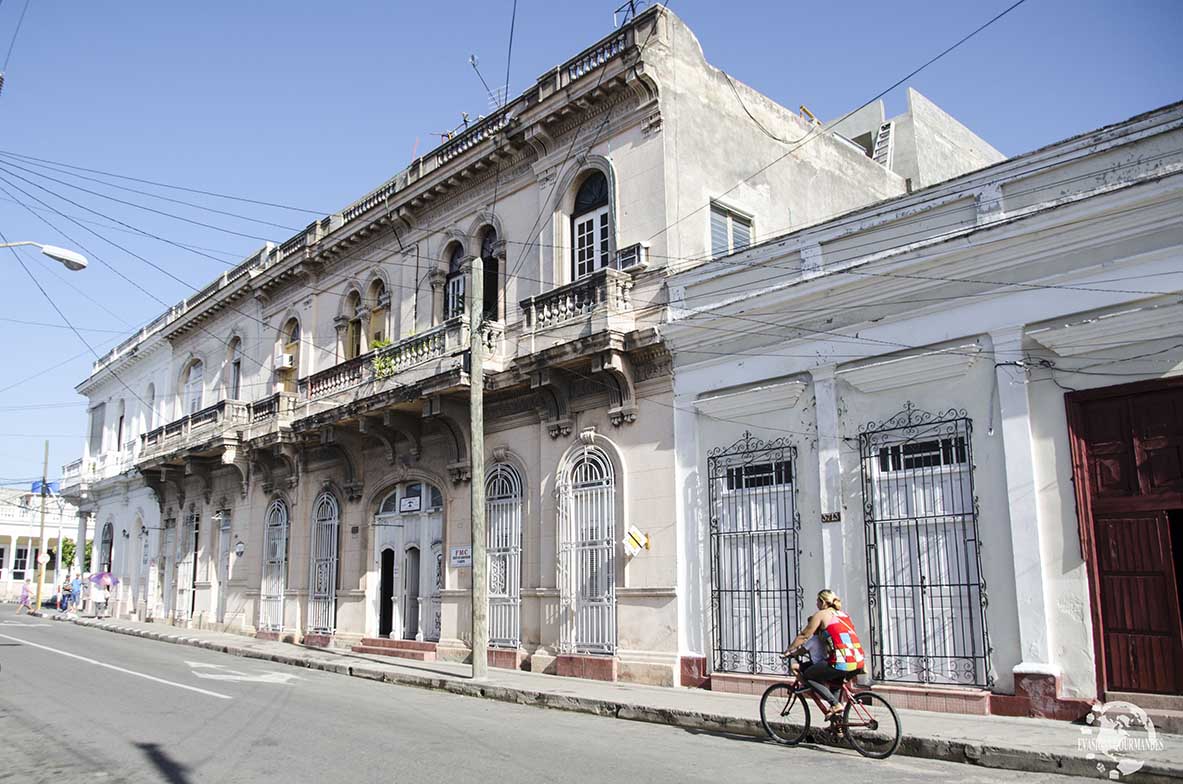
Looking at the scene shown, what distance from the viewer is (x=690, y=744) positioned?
927 cm

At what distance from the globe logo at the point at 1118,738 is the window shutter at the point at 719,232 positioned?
364 inches

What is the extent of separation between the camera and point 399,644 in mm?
19047

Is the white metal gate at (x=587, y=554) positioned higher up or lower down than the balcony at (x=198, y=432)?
lower down

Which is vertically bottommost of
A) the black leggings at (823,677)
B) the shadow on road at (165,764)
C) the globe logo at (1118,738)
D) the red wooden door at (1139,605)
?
the globe logo at (1118,738)

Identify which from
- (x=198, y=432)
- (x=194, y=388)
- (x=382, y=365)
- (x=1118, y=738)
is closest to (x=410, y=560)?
(x=382, y=365)

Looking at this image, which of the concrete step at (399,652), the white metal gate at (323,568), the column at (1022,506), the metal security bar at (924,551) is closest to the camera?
the column at (1022,506)

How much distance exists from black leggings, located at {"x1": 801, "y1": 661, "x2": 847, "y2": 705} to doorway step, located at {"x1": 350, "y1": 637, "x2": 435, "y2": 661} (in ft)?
35.0

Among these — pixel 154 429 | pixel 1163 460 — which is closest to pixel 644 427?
pixel 1163 460

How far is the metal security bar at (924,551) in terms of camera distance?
1098 cm

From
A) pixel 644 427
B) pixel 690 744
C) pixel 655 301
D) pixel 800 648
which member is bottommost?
pixel 690 744

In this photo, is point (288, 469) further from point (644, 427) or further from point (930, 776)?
point (930, 776)

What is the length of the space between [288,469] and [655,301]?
13.4 metres

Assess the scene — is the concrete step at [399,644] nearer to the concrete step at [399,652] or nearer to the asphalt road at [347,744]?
the concrete step at [399,652]

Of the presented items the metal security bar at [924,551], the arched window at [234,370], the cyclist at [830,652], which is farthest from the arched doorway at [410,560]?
the cyclist at [830,652]
